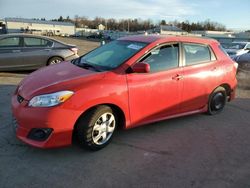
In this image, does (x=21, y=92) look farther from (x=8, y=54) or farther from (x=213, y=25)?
(x=213, y=25)

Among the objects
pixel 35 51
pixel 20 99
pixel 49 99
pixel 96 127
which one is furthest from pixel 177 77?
pixel 35 51

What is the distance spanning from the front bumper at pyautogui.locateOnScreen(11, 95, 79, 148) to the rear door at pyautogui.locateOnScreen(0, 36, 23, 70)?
599 cm

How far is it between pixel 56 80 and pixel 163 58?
71.5 inches

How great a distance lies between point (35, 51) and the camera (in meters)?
9.49

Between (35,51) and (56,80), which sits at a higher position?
(35,51)

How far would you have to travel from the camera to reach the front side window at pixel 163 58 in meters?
4.52

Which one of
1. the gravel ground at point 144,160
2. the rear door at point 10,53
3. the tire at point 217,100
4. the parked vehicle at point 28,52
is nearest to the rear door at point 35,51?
the parked vehicle at point 28,52

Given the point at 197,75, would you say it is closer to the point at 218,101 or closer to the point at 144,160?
the point at 218,101

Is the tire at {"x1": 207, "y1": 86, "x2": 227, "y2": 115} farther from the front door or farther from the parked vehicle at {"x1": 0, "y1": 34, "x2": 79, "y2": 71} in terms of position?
the parked vehicle at {"x1": 0, "y1": 34, "x2": 79, "y2": 71}

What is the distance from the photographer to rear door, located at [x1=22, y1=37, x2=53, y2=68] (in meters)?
9.38

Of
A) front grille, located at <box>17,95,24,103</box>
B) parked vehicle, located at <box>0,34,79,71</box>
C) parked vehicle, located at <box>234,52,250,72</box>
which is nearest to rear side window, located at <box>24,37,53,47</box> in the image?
parked vehicle, located at <box>0,34,79,71</box>

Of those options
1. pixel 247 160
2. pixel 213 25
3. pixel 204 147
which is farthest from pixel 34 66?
pixel 213 25

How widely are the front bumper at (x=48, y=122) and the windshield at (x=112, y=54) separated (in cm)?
108

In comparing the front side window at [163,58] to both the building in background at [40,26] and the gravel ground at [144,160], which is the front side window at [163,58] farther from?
the building in background at [40,26]
